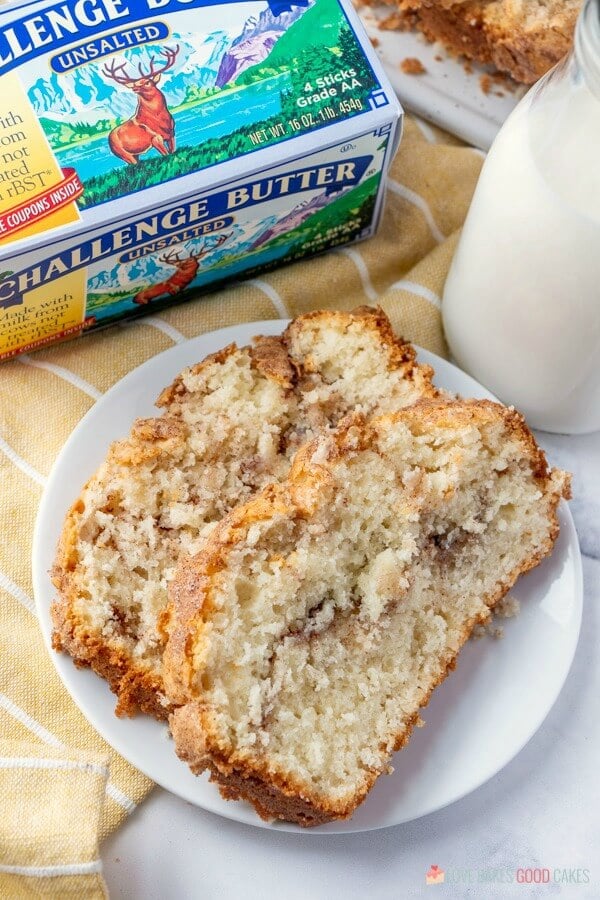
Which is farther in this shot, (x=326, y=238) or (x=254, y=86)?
(x=326, y=238)

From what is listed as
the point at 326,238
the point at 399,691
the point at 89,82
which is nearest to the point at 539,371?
the point at 326,238

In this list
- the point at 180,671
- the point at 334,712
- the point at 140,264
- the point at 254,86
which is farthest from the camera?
the point at 140,264

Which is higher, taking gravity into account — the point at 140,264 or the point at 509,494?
the point at 140,264

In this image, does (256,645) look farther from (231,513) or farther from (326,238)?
(326,238)

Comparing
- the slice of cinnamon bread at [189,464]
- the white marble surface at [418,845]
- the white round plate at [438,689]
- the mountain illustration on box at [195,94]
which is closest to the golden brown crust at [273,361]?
the slice of cinnamon bread at [189,464]

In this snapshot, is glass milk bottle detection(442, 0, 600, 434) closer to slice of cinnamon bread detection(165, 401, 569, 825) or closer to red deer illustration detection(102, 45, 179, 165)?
slice of cinnamon bread detection(165, 401, 569, 825)

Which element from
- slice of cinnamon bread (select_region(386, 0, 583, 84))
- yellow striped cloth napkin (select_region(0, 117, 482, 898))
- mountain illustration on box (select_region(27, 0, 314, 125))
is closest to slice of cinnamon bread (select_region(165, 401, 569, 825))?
yellow striped cloth napkin (select_region(0, 117, 482, 898))

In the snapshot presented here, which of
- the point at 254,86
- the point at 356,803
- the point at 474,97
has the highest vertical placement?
the point at 254,86
